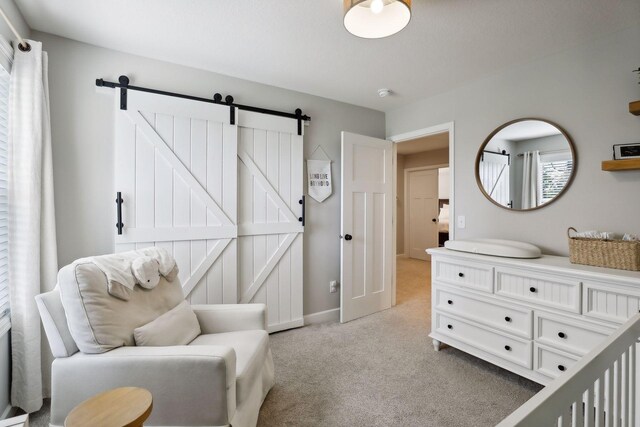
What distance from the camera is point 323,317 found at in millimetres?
3205

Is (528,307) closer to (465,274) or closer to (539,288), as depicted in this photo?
(539,288)

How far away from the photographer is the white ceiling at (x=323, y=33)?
1.72 meters

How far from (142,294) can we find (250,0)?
68.9 inches

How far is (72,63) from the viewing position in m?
2.07

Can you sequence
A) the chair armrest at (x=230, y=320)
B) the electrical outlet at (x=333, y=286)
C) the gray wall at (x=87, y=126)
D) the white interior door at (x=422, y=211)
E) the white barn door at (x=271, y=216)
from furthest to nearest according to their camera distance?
the white interior door at (x=422, y=211) < the electrical outlet at (x=333, y=286) < the white barn door at (x=271, y=216) < the gray wall at (x=87, y=126) < the chair armrest at (x=230, y=320)

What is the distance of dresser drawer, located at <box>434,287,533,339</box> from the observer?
6.53 feet

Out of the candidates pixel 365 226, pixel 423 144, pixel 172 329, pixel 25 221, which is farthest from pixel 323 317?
pixel 423 144

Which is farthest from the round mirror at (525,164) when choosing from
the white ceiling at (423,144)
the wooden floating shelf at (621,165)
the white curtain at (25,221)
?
the white curtain at (25,221)

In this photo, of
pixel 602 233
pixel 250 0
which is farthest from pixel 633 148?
pixel 250 0

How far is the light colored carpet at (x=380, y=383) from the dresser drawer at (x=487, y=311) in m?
0.38

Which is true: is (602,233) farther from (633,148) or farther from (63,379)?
(63,379)

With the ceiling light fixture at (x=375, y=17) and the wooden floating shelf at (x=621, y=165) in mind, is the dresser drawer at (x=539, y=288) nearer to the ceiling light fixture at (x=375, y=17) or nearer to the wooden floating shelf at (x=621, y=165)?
the wooden floating shelf at (x=621, y=165)

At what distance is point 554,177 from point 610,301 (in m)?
0.98

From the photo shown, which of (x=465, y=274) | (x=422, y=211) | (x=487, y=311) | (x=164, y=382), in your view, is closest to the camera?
(x=164, y=382)
